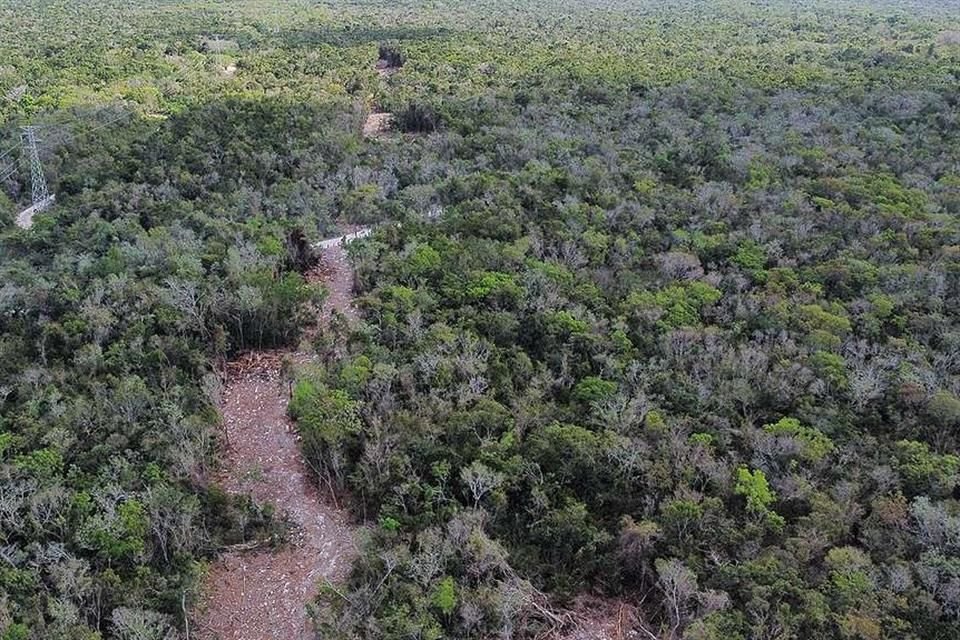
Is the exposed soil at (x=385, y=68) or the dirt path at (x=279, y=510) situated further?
the exposed soil at (x=385, y=68)

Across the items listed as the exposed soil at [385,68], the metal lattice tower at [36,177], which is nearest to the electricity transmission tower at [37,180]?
the metal lattice tower at [36,177]

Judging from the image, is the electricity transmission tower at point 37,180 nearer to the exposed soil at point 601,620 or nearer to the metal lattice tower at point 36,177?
the metal lattice tower at point 36,177

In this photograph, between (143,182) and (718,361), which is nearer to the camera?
(718,361)

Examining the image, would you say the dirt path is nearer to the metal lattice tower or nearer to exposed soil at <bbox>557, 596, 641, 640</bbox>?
exposed soil at <bbox>557, 596, 641, 640</bbox>

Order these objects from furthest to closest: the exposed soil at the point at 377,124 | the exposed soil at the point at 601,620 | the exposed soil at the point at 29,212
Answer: the exposed soil at the point at 377,124
the exposed soil at the point at 29,212
the exposed soil at the point at 601,620

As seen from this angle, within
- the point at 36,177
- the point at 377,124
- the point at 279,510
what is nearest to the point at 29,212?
the point at 36,177

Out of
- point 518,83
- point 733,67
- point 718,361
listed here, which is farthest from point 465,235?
point 733,67

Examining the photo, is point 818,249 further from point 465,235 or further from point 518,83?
point 518,83

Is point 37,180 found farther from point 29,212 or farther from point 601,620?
point 601,620
